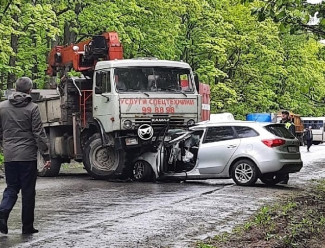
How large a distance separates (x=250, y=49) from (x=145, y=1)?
41.1 ft

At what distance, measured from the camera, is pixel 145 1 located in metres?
30.7

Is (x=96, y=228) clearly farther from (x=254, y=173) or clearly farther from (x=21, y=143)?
(x=254, y=173)

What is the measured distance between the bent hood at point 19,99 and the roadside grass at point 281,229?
2.92 meters

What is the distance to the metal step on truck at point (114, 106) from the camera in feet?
53.9

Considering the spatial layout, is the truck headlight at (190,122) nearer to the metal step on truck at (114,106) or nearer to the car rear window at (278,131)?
the metal step on truck at (114,106)

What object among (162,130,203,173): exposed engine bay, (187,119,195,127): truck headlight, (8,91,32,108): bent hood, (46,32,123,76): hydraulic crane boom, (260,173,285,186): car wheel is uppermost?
(46,32,123,76): hydraulic crane boom

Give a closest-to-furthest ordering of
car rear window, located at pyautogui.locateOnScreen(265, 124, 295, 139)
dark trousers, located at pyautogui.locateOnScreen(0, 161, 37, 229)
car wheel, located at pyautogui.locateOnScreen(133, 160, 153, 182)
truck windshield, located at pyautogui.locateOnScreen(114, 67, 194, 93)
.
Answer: dark trousers, located at pyautogui.locateOnScreen(0, 161, 37, 229), car rear window, located at pyautogui.locateOnScreen(265, 124, 295, 139), truck windshield, located at pyautogui.locateOnScreen(114, 67, 194, 93), car wheel, located at pyautogui.locateOnScreen(133, 160, 153, 182)

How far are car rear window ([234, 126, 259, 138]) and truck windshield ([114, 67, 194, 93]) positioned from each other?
6.28ft

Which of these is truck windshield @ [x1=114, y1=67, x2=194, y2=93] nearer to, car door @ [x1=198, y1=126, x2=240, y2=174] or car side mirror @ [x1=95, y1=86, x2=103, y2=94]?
car side mirror @ [x1=95, y1=86, x2=103, y2=94]

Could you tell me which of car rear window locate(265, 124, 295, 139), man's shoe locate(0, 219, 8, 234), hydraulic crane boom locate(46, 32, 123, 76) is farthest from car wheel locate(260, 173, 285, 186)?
man's shoe locate(0, 219, 8, 234)

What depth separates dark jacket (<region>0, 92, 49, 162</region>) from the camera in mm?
8383

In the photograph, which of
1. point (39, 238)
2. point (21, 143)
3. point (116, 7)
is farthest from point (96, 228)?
point (116, 7)

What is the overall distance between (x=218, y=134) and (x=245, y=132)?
71cm

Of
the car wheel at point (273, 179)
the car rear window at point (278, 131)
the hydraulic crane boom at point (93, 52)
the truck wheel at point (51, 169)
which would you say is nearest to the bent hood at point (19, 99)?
the car rear window at point (278, 131)
